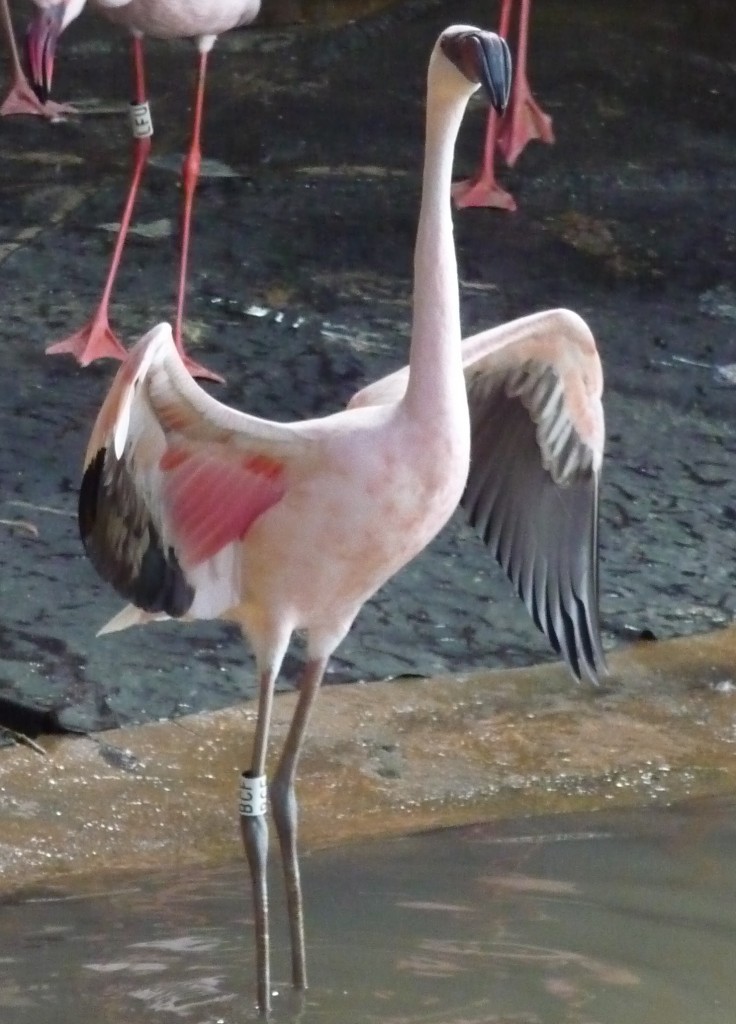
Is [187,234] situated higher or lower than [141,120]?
lower

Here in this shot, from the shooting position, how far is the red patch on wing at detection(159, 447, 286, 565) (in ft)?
9.79

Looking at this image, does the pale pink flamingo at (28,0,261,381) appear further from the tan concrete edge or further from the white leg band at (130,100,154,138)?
the tan concrete edge

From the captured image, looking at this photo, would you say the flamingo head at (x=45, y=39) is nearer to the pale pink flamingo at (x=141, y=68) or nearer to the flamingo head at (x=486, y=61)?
the pale pink flamingo at (x=141, y=68)

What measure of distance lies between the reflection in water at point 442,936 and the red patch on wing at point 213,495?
0.60 metres

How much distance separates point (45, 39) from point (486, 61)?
7.55 feet

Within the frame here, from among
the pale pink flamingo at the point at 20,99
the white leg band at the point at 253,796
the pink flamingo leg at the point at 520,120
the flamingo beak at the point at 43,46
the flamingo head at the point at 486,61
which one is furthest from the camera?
the pale pink flamingo at the point at 20,99

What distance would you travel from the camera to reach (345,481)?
2.89 meters

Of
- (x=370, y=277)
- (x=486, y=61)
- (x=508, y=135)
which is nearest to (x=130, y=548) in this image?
(x=486, y=61)

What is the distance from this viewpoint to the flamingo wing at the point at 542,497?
337cm

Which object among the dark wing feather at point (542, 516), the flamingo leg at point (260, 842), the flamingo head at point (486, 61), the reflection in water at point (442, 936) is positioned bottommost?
the reflection in water at point (442, 936)

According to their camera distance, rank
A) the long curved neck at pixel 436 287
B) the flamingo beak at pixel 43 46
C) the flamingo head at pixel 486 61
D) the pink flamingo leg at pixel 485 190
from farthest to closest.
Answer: the pink flamingo leg at pixel 485 190 < the flamingo beak at pixel 43 46 < the long curved neck at pixel 436 287 < the flamingo head at pixel 486 61

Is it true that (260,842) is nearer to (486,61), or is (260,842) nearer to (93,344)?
(486,61)

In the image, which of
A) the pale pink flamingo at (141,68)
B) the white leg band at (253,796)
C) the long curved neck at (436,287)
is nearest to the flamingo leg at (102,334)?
the pale pink flamingo at (141,68)

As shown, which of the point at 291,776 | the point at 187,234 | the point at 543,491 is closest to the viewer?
the point at 291,776
